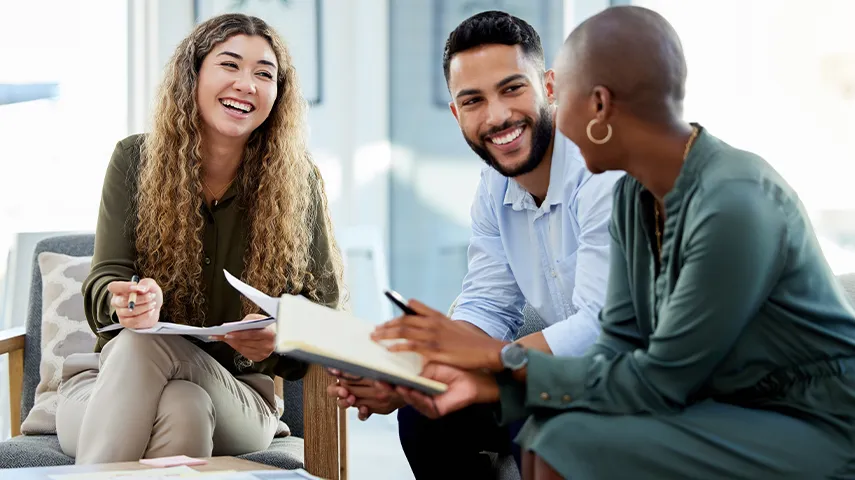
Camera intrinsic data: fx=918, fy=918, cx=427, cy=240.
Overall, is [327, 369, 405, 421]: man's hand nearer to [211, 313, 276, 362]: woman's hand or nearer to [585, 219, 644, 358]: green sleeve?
[211, 313, 276, 362]: woman's hand

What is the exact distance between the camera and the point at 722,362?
3.89 ft

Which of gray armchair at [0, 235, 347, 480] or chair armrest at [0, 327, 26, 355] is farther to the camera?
chair armrest at [0, 327, 26, 355]

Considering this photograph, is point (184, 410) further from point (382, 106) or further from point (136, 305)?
point (382, 106)

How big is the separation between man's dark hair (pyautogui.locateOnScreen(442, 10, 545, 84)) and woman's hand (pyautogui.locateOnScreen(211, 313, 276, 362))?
0.69 meters

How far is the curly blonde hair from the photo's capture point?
203cm

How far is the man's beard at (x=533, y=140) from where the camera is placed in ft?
6.09

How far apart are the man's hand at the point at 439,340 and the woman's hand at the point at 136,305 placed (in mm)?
659

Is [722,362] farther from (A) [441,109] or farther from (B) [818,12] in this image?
(A) [441,109]

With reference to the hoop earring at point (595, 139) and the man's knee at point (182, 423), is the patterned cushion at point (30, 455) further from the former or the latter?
the hoop earring at point (595, 139)

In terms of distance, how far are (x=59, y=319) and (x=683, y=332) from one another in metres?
1.71

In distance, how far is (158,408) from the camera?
1.74 metres

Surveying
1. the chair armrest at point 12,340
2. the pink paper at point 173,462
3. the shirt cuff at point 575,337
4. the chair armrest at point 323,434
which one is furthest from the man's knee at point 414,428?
the chair armrest at point 12,340

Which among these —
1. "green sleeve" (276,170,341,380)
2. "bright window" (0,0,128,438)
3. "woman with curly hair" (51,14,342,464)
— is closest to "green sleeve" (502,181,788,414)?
"woman with curly hair" (51,14,342,464)

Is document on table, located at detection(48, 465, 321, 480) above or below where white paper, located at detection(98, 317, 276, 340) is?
below
